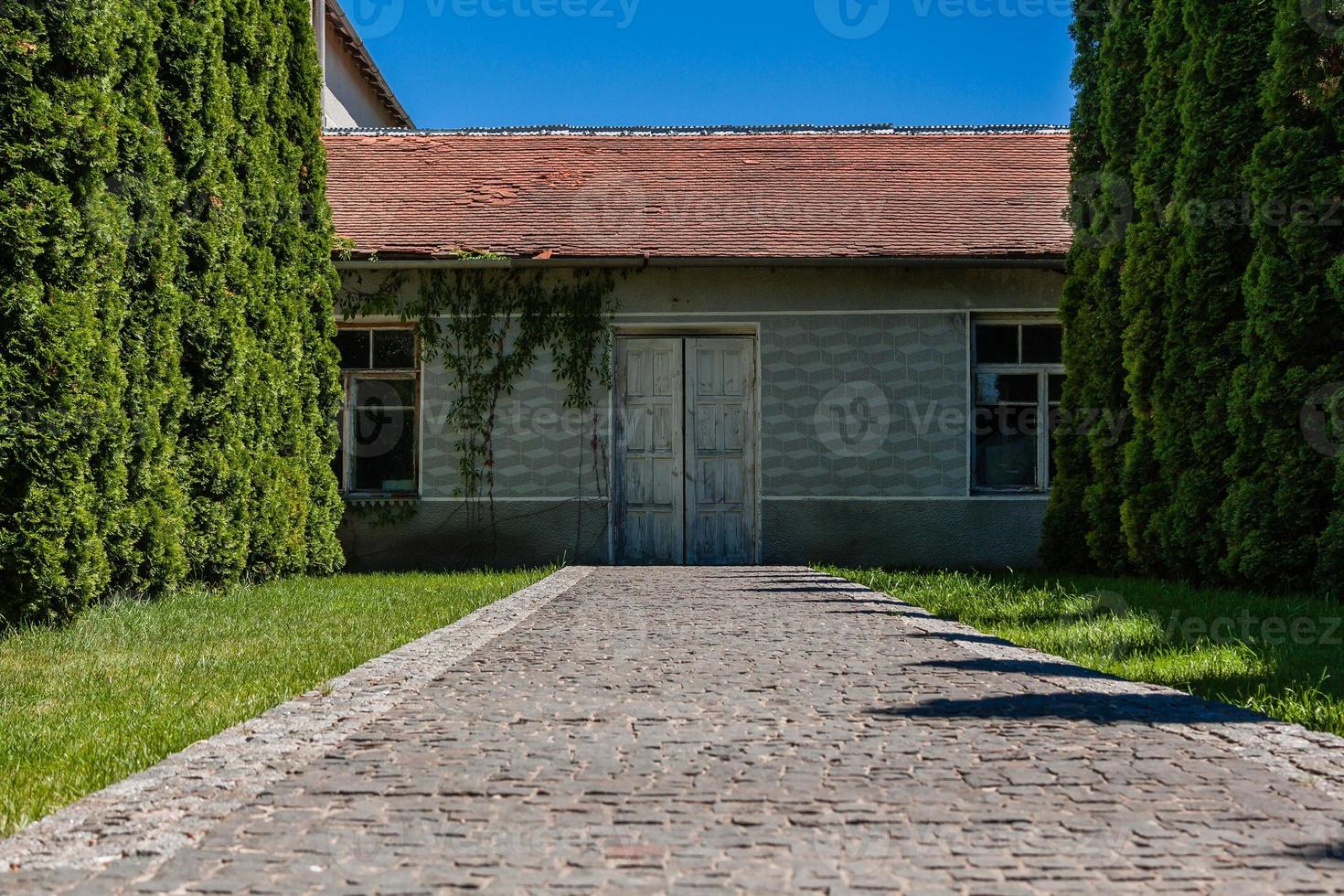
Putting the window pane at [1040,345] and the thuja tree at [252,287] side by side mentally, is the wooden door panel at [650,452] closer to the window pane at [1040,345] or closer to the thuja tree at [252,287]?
the thuja tree at [252,287]

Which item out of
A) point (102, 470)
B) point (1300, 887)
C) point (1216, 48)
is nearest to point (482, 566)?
point (102, 470)

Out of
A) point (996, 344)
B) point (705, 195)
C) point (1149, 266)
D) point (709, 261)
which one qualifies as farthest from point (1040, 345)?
point (705, 195)

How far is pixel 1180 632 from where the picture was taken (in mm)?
6863

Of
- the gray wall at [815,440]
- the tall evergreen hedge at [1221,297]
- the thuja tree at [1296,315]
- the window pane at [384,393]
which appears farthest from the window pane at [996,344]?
the window pane at [384,393]

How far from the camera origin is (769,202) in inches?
586

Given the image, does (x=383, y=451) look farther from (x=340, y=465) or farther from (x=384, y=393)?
(x=384, y=393)

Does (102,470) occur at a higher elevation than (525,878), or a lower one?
higher

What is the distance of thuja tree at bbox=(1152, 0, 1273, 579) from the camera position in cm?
941

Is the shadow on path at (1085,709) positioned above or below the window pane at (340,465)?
below

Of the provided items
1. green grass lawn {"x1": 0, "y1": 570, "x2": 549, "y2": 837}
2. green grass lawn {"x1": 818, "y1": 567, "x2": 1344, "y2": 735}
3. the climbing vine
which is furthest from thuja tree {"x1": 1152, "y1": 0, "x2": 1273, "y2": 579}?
the climbing vine

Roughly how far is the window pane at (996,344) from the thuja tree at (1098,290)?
68.3 inches

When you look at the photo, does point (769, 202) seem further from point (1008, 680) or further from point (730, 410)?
point (1008, 680)

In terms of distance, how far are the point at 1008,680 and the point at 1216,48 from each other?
19.9 ft

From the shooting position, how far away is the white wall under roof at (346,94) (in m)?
20.1
